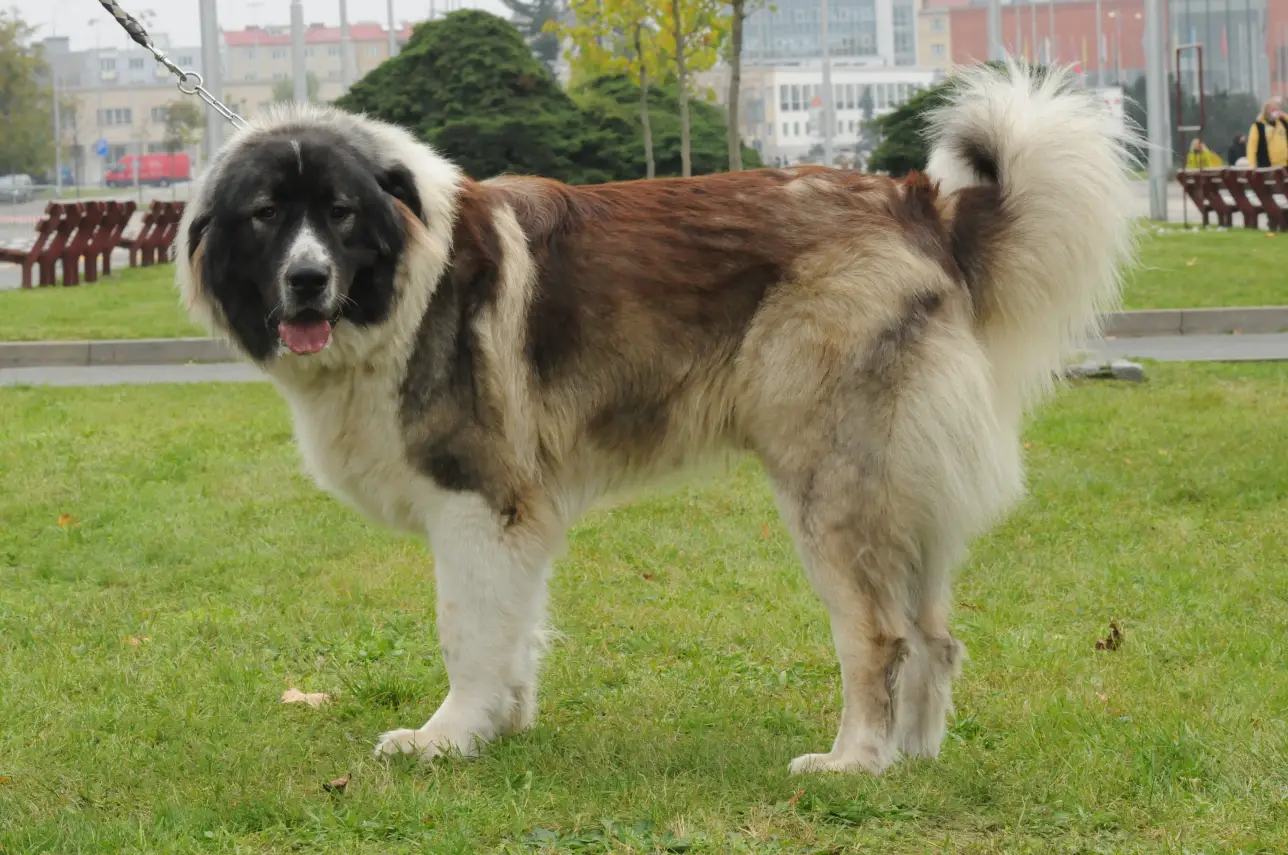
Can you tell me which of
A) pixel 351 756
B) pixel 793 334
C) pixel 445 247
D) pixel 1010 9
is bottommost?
pixel 351 756

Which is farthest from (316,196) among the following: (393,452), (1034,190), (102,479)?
(102,479)

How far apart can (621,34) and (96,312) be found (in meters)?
12.2

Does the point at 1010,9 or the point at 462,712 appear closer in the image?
the point at 462,712

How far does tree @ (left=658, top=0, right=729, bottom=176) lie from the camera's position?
22.3 m

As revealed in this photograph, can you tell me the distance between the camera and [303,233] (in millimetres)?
4262

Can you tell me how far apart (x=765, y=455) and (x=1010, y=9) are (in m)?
103

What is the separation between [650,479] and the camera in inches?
184

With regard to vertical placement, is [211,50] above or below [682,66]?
above

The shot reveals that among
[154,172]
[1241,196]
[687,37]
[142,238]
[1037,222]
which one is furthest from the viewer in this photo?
[154,172]

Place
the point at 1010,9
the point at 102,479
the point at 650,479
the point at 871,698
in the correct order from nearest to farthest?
the point at 871,698
the point at 650,479
the point at 102,479
the point at 1010,9

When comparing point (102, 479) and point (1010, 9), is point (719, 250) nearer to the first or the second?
point (102, 479)

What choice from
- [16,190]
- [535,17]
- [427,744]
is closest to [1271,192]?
[427,744]

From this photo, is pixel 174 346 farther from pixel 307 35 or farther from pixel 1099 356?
pixel 307 35

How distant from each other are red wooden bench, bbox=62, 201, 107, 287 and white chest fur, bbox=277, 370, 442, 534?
684 inches
